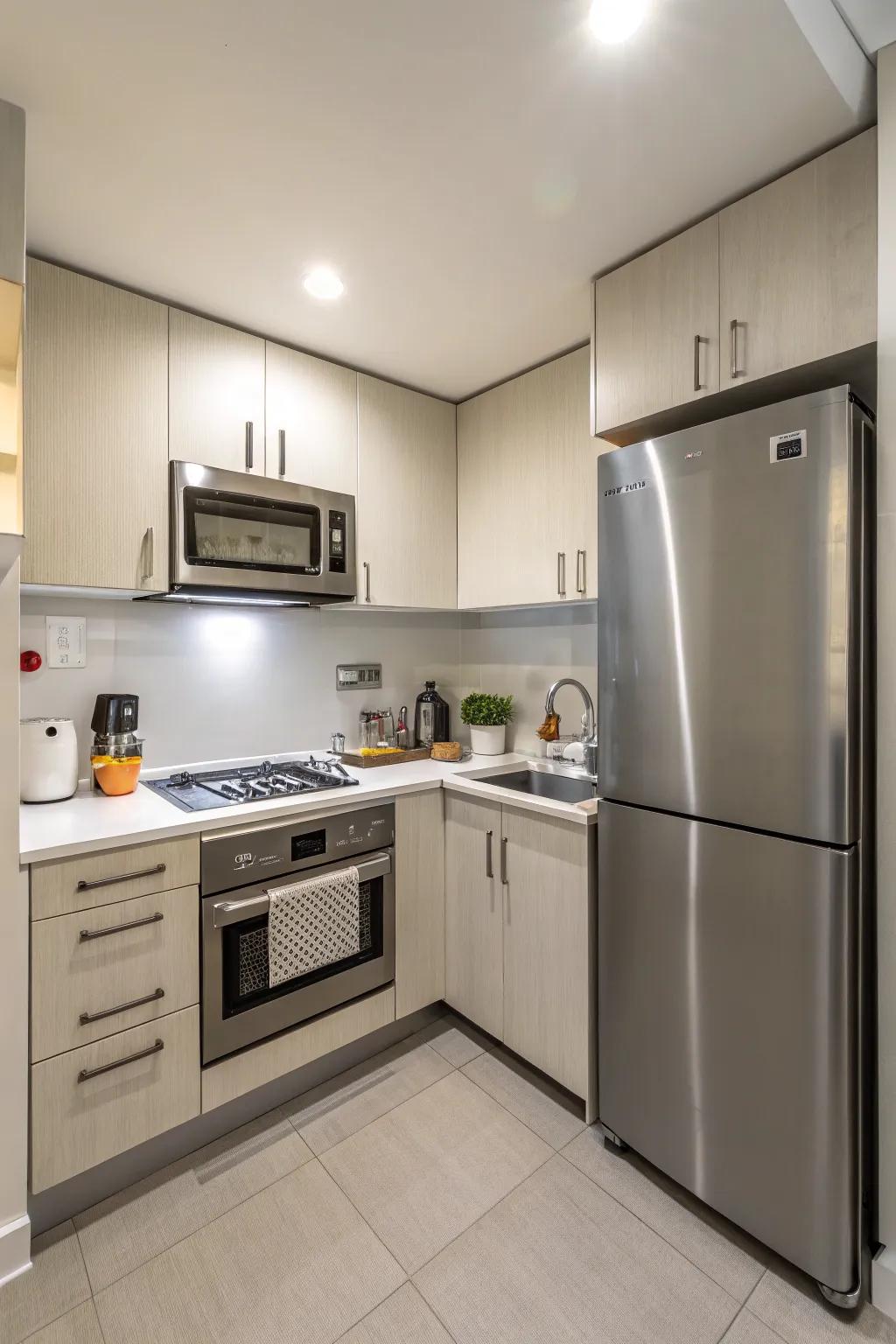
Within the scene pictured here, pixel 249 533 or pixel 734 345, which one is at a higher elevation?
pixel 734 345

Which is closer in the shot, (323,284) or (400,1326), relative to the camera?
(400,1326)

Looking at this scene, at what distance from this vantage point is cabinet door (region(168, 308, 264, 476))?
1934 millimetres

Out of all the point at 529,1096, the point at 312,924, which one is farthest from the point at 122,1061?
the point at 529,1096

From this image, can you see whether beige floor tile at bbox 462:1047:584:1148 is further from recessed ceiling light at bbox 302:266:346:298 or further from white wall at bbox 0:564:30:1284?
recessed ceiling light at bbox 302:266:346:298

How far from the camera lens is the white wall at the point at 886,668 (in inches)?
48.9

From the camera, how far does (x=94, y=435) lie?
178 centimetres

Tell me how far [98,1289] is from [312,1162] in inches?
20.5

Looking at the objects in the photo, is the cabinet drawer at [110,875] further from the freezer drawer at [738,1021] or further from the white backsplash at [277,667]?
the freezer drawer at [738,1021]

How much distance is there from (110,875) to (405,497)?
167 cm

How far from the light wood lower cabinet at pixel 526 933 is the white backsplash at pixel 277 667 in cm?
70

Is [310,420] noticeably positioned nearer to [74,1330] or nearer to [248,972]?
[248,972]

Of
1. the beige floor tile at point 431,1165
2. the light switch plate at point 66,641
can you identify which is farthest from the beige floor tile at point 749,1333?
the light switch plate at point 66,641

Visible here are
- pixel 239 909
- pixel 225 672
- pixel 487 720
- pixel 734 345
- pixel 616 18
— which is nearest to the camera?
pixel 616 18

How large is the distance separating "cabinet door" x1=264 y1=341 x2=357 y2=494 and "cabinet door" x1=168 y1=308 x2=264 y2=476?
0.16 ft
